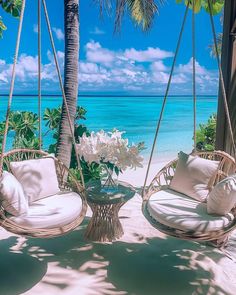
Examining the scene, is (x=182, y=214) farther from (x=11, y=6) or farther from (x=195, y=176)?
(x=11, y=6)

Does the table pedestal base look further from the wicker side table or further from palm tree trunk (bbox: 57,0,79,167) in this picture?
palm tree trunk (bbox: 57,0,79,167)

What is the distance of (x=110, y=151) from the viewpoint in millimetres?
2318

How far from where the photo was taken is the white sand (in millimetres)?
1872

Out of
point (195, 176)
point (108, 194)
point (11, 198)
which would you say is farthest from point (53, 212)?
point (195, 176)

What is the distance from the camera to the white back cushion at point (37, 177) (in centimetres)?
226

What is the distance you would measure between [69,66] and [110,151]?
4.78 feet

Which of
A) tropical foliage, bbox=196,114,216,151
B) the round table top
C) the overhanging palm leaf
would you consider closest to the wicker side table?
the round table top

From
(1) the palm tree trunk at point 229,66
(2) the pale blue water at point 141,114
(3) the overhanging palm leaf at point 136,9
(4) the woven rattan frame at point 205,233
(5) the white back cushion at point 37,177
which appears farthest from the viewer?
(2) the pale blue water at point 141,114

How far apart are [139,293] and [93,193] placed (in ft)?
2.59

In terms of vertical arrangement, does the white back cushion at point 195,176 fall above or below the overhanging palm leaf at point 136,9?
below

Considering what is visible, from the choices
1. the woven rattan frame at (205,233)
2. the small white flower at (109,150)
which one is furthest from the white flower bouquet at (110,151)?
the woven rattan frame at (205,233)

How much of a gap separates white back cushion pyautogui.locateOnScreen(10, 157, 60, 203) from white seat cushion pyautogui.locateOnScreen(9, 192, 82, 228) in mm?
55

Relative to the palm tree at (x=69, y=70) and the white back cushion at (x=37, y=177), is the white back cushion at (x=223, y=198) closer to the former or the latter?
the white back cushion at (x=37, y=177)

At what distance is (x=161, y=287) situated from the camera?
189cm
